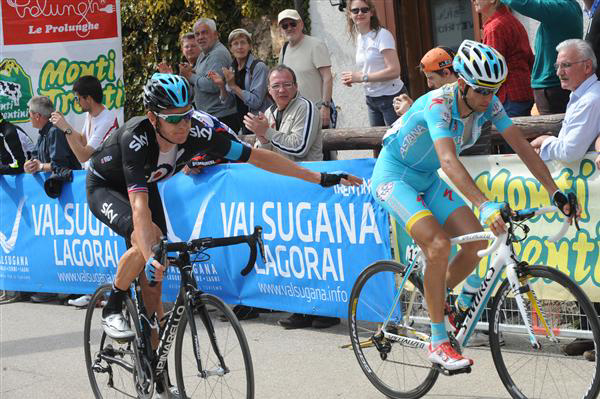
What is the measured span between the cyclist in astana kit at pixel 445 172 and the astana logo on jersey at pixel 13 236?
5.67 metres

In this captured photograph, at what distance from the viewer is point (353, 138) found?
8383 millimetres

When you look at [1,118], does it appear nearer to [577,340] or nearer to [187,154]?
[187,154]

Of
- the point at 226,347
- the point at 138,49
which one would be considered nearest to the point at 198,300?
the point at 226,347

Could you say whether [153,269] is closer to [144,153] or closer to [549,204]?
[144,153]

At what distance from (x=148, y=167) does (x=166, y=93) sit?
1.64 feet

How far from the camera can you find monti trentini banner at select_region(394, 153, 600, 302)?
20.4ft

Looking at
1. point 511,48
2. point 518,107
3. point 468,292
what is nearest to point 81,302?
point 518,107

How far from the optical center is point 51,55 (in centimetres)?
1108

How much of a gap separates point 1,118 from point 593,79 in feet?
22.6

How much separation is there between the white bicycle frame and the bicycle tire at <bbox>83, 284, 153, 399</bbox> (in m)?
1.58

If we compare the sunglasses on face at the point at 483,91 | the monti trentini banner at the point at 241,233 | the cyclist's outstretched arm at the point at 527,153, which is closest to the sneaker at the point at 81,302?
the monti trentini banner at the point at 241,233

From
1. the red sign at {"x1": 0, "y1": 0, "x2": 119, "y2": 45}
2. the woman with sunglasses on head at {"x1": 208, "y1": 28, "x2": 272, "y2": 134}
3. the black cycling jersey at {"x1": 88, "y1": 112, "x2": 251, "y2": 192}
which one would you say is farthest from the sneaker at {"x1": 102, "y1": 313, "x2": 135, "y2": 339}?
the red sign at {"x1": 0, "y1": 0, "x2": 119, "y2": 45}

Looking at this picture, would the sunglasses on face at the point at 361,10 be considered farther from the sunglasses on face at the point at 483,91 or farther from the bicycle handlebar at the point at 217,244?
the bicycle handlebar at the point at 217,244

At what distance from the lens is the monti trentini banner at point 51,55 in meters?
11.0
